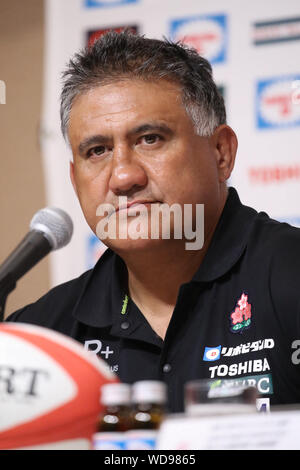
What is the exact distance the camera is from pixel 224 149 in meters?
1.87

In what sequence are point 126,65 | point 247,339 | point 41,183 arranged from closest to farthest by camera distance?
point 247,339 < point 126,65 < point 41,183

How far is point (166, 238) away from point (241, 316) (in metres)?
0.26

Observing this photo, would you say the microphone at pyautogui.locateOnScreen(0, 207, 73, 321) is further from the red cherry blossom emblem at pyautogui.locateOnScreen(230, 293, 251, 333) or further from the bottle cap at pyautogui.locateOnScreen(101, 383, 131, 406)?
the bottle cap at pyautogui.locateOnScreen(101, 383, 131, 406)

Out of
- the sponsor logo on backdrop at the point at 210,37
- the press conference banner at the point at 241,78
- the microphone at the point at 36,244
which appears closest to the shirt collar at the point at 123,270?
the microphone at the point at 36,244

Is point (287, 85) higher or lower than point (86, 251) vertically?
higher

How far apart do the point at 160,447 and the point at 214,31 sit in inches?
74.8

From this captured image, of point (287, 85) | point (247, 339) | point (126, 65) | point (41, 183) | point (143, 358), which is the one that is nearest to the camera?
point (247, 339)

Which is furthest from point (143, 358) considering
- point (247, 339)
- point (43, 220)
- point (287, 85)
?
point (287, 85)

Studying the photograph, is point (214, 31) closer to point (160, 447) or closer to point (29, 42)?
point (29, 42)

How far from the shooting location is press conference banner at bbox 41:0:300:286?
A: 7.41ft

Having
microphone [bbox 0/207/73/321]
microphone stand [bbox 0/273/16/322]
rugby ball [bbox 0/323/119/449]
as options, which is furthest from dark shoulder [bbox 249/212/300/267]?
rugby ball [bbox 0/323/119/449]

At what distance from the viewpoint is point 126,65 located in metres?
1.73

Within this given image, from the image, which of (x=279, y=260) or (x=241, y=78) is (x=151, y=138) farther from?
(x=241, y=78)

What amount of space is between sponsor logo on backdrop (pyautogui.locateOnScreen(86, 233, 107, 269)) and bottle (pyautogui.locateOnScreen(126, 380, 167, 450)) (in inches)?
65.9
